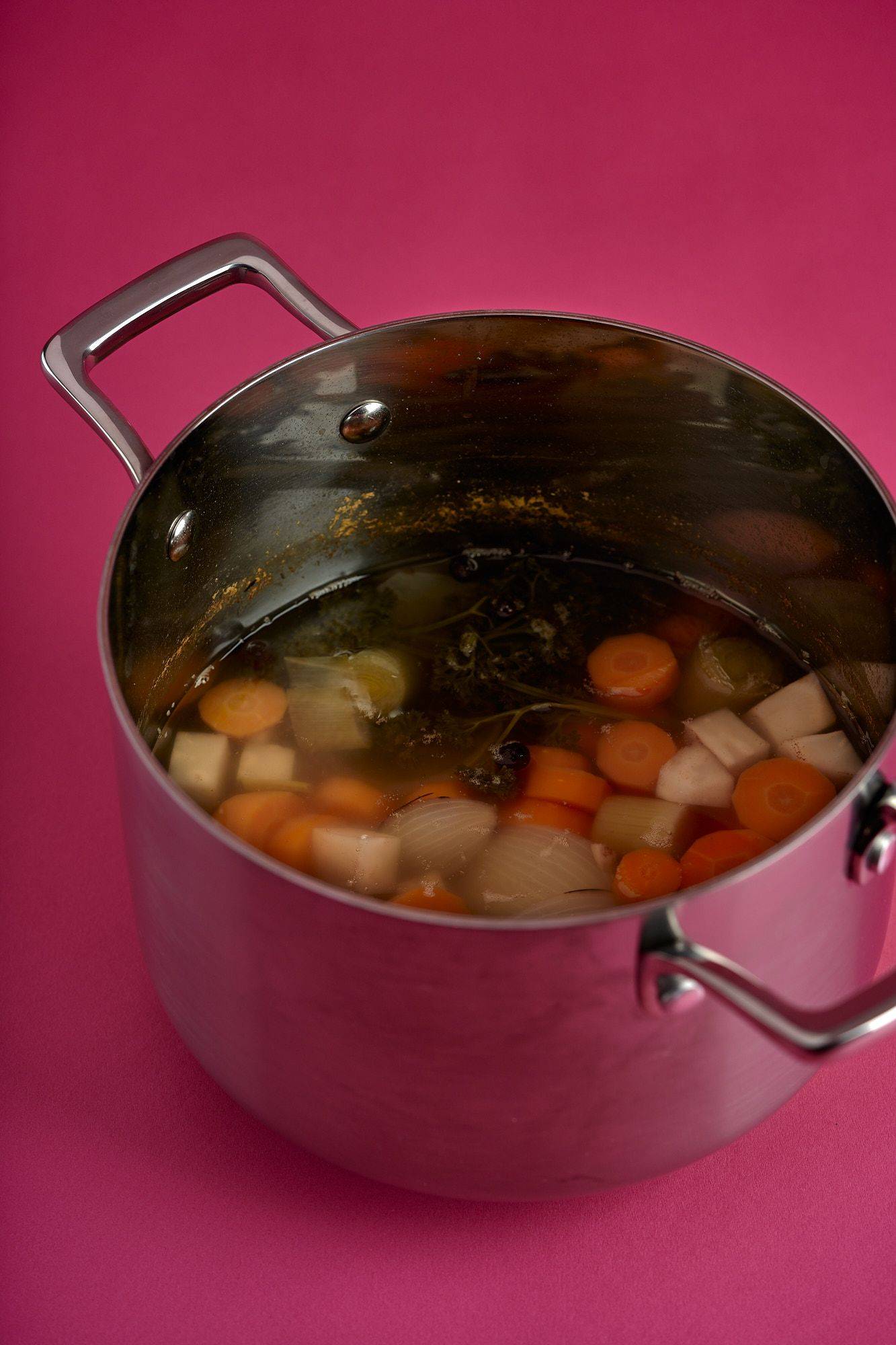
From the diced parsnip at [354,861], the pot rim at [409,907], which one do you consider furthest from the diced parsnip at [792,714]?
the diced parsnip at [354,861]

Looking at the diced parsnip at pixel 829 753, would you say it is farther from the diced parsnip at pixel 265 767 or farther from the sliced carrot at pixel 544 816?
the diced parsnip at pixel 265 767

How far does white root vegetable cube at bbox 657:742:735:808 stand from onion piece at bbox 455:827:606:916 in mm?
98

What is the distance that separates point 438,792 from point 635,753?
169 mm

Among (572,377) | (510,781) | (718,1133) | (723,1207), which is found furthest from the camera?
(572,377)

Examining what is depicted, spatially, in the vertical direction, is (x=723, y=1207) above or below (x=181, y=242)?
below

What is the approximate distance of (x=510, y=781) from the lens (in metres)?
1.26

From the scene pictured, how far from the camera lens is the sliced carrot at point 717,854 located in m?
1.15

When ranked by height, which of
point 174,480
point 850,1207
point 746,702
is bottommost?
point 850,1207

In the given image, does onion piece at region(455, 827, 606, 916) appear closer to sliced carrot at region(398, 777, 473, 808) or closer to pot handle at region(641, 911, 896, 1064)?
sliced carrot at region(398, 777, 473, 808)

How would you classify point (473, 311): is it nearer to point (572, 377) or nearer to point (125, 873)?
point (572, 377)

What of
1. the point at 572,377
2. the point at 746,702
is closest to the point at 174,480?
the point at 572,377

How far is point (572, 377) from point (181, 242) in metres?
0.78

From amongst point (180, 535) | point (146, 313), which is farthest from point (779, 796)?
point (146, 313)

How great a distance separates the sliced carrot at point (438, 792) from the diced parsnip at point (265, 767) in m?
0.10
